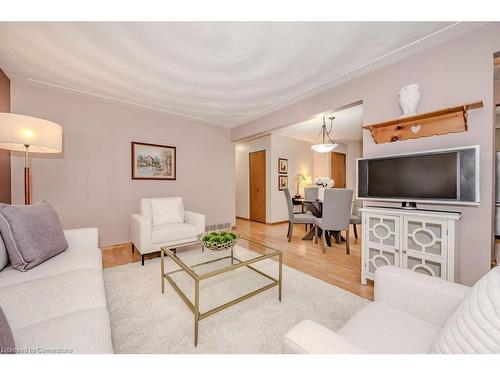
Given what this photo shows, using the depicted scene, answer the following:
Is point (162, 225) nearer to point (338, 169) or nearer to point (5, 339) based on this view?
point (5, 339)

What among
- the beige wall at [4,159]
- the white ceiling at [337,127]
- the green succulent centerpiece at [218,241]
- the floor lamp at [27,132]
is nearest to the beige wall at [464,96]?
the white ceiling at [337,127]

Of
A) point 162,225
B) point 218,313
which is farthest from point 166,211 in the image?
point 218,313

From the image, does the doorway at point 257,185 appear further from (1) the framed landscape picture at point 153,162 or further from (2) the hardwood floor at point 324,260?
(1) the framed landscape picture at point 153,162

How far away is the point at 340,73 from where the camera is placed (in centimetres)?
237

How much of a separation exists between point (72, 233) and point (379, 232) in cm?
300

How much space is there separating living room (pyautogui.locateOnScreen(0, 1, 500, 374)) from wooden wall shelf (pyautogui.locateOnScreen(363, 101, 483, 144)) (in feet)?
0.05

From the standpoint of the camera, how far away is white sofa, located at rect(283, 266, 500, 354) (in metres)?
0.57

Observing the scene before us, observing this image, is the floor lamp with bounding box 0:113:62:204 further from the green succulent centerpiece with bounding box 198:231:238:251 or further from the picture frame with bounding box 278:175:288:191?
the picture frame with bounding box 278:175:288:191

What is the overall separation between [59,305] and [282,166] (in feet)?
16.7

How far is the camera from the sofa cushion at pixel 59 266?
1.28 meters

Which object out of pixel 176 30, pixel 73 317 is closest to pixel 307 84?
pixel 176 30

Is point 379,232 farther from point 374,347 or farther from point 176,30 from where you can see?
point 176,30

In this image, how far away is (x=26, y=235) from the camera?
140cm
